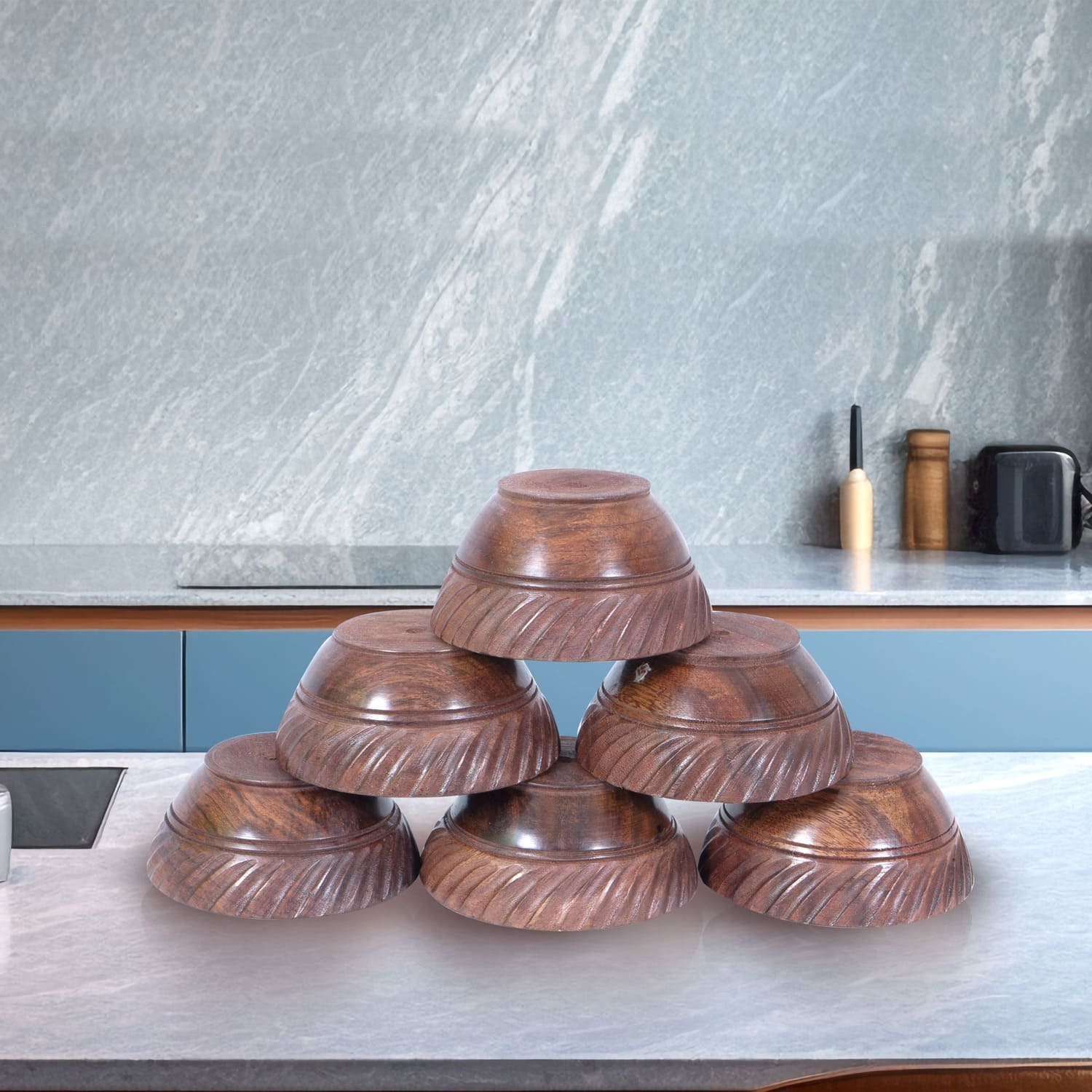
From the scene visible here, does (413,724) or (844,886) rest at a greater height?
(413,724)

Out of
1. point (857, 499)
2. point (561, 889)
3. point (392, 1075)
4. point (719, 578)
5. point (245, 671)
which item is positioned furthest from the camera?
point (857, 499)

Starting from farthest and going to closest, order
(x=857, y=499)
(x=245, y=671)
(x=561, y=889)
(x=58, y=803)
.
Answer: (x=857, y=499) < (x=245, y=671) < (x=58, y=803) < (x=561, y=889)

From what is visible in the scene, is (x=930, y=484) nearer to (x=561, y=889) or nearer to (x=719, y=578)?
(x=719, y=578)

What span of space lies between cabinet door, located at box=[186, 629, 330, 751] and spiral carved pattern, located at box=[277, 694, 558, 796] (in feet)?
4.23

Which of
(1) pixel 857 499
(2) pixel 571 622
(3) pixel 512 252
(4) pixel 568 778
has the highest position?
(3) pixel 512 252

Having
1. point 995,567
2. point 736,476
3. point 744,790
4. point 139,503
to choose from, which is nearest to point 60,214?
point 139,503

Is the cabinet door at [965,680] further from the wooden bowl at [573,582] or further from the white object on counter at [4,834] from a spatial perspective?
the white object on counter at [4,834]

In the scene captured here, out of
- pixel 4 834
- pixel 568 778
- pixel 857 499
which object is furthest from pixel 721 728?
pixel 857 499

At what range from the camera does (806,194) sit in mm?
2639

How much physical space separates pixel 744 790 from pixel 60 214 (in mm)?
2264

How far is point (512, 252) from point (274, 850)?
1.99 meters

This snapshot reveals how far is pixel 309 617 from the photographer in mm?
2125

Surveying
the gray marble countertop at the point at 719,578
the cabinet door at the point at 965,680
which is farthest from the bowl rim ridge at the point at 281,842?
the cabinet door at the point at 965,680

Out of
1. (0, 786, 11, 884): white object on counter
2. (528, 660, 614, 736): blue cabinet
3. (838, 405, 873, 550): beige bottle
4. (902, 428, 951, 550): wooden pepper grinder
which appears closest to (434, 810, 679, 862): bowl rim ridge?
(0, 786, 11, 884): white object on counter
